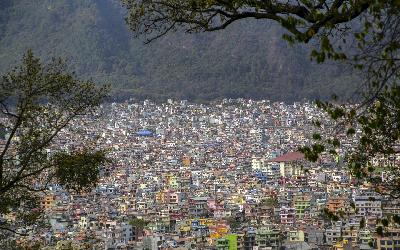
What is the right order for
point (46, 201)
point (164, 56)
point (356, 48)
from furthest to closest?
point (164, 56) < point (46, 201) < point (356, 48)

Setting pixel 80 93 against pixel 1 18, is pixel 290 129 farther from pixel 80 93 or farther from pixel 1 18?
pixel 80 93

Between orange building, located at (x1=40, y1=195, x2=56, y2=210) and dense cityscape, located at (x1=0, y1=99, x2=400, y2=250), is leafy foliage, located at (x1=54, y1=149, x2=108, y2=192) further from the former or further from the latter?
orange building, located at (x1=40, y1=195, x2=56, y2=210)

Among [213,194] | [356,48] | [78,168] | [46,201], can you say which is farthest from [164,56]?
[356,48]

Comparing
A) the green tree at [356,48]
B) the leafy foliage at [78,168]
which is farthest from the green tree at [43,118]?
the green tree at [356,48]

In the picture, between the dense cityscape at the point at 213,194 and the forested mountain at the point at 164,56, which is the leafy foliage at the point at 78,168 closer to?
the dense cityscape at the point at 213,194

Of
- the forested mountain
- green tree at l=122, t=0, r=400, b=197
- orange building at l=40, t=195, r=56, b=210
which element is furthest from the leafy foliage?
the forested mountain

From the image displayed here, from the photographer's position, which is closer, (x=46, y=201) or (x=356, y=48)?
(x=356, y=48)

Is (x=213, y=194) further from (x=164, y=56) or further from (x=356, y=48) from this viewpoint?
(x=164, y=56)
